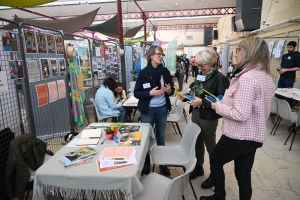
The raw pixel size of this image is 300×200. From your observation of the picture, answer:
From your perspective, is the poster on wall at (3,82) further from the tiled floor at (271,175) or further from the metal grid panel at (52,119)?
the tiled floor at (271,175)

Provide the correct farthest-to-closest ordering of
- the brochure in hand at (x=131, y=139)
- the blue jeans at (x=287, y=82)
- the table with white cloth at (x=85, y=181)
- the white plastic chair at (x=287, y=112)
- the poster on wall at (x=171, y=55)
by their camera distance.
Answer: the poster on wall at (x=171, y=55)
the blue jeans at (x=287, y=82)
the white plastic chair at (x=287, y=112)
the brochure in hand at (x=131, y=139)
the table with white cloth at (x=85, y=181)

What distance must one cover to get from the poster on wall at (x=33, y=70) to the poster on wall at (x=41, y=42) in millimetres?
161

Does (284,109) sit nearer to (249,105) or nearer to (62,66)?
(249,105)

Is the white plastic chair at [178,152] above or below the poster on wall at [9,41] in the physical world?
below

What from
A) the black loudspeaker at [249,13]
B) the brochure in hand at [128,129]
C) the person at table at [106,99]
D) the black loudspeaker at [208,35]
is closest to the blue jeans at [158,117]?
the brochure in hand at [128,129]

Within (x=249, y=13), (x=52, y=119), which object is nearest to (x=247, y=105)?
(x=52, y=119)

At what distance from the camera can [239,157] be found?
1.53 m

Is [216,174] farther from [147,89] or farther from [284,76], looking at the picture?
[284,76]

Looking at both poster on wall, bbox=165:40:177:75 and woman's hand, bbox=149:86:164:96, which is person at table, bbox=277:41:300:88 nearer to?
poster on wall, bbox=165:40:177:75

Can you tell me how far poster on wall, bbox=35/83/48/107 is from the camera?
2.27m

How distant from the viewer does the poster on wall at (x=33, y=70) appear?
2.22 meters

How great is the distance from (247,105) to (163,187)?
35.3 inches

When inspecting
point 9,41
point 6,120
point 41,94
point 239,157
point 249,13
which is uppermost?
point 249,13

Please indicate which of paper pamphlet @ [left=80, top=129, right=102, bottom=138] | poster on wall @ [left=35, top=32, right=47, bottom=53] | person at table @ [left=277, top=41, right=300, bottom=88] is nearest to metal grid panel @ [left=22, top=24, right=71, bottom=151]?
poster on wall @ [left=35, top=32, right=47, bottom=53]
